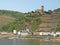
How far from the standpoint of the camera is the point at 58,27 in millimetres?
110125

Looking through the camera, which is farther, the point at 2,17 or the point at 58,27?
the point at 2,17

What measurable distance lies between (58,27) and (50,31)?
3.58 metres

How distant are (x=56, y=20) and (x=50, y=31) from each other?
33.6 ft

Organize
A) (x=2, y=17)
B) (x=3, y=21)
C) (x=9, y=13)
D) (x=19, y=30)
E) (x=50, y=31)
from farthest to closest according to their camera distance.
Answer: (x=9, y=13), (x=2, y=17), (x=3, y=21), (x=19, y=30), (x=50, y=31)

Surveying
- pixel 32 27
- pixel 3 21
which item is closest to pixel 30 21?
pixel 32 27

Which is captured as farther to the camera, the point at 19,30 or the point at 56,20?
the point at 19,30

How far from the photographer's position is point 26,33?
11419 cm

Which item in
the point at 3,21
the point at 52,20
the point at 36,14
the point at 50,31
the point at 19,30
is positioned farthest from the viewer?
the point at 3,21

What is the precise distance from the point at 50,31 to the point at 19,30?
20.4 m

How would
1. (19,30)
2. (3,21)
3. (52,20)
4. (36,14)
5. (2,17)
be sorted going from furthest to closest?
(2,17) → (3,21) → (36,14) → (19,30) → (52,20)

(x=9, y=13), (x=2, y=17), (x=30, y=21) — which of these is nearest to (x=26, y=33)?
(x=30, y=21)

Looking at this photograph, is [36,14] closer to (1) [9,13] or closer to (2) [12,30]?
(2) [12,30]

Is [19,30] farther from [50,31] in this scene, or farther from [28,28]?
[50,31]

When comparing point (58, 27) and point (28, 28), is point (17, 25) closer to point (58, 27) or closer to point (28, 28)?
point (28, 28)
